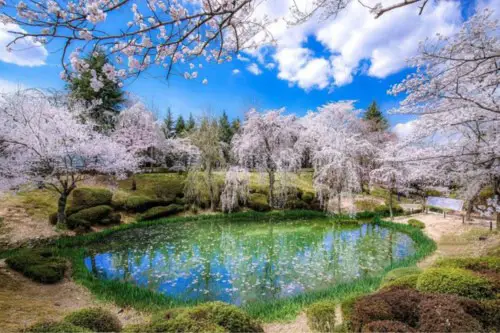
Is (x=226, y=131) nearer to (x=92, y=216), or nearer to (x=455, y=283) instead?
(x=92, y=216)

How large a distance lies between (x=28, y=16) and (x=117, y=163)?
960 centimetres

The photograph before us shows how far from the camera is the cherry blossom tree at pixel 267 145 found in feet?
52.2

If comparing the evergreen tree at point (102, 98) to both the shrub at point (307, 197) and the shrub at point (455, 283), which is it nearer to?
the shrub at point (307, 197)

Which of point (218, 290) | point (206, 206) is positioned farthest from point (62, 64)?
point (206, 206)

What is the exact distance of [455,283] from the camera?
9.98 feet

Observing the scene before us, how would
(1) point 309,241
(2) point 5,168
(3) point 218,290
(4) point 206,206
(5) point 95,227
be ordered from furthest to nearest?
1. (4) point 206,206
2. (5) point 95,227
3. (1) point 309,241
4. (2) point 5,168
5. (3) point 218,290

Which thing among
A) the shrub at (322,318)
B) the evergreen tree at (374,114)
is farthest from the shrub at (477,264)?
the evergreen tree at (374,114)

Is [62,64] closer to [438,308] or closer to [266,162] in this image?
[438,308]

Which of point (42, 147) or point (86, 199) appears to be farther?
point (86, 199)

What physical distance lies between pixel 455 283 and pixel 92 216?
12.4 meters

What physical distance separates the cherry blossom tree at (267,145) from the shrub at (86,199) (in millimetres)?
7581

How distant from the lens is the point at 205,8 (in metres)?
3.11

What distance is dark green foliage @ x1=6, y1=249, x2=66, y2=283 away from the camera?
19.5 ft

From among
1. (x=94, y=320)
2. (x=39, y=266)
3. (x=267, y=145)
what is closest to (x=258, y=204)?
(x=267, y=145)
